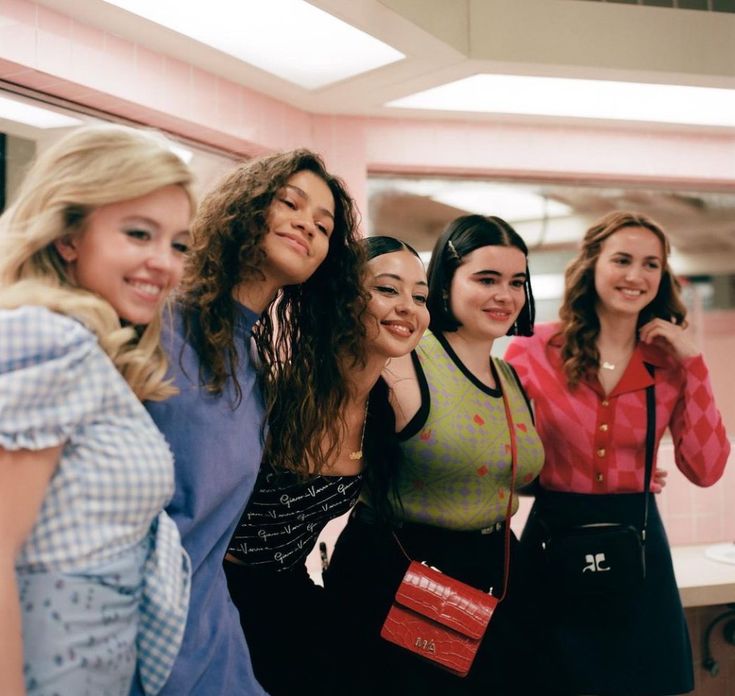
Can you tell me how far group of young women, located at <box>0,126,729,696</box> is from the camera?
3.61 ft

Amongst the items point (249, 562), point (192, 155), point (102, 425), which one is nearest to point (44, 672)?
point (102, 425)

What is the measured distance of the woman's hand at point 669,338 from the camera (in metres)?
2.29

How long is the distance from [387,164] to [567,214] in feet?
3.07

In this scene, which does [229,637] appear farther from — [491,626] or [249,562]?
[491,626]

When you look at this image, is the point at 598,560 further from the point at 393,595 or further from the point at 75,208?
the point at 75,208

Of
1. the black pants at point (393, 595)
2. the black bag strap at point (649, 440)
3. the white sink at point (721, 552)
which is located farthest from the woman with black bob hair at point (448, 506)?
the white sink at point (721, 552)

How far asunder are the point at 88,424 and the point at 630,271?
1.68 m

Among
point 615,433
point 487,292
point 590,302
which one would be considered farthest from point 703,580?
point 487,292

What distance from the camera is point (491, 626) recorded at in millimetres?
1899

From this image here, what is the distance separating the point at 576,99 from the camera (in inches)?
118

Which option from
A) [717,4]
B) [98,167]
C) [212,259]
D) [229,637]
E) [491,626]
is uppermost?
[717,4]

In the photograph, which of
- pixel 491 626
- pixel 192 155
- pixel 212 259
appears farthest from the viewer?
pixel 192 155

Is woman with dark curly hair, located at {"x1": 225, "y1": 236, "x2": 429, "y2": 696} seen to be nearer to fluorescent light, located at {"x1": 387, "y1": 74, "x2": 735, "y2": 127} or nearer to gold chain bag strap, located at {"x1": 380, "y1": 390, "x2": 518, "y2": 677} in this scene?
gold chain bag strap, located at {"x1": 380, "y1": 390, "x2": 518, "y2": 677}

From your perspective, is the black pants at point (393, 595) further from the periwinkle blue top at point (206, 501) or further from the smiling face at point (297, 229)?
the smiling face at point (297, 229)
